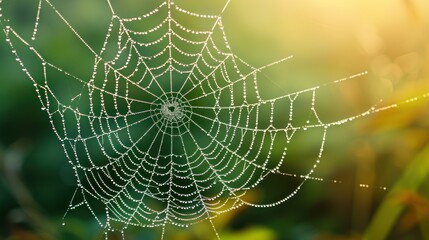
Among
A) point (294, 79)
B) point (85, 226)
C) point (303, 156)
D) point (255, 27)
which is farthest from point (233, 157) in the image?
point (85, 226)

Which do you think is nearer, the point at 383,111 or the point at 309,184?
the point at 383,111

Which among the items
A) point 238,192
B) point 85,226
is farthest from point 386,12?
point 85,226

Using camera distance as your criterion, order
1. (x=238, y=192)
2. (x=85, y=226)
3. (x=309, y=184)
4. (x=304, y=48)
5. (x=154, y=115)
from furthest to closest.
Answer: (x=304, y=48), (x=309, y=184), (x=154, y=115), (x=238, y=192), (x=85, y=226)

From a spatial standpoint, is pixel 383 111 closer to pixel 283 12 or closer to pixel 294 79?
pixel 294 79

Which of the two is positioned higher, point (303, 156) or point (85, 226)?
point (303, 156)

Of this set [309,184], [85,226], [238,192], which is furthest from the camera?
[309,184]

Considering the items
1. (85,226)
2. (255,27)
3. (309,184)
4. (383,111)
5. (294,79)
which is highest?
(255,27)
